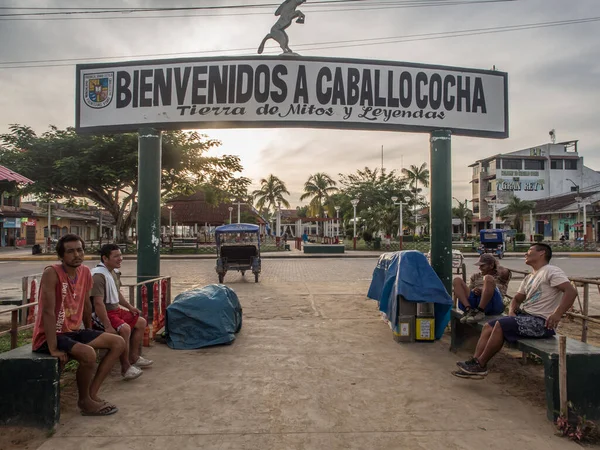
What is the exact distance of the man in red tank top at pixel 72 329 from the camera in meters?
3.52

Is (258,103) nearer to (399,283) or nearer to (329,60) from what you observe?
(329,60)

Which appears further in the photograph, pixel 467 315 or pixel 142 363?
pixel 467 315

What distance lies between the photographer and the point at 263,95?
7.16 metres

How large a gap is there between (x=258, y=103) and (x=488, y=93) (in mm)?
4082

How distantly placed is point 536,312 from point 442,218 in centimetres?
307

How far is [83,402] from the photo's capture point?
12.0ft

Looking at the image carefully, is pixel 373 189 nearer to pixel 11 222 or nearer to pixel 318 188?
pixel 318 188

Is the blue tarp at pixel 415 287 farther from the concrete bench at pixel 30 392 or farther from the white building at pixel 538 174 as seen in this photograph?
the white building at pixel 538 174

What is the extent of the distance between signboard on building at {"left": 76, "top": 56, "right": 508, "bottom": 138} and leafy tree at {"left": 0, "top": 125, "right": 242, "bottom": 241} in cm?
1888

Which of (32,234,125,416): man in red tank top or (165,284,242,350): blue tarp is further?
(165,284,242,350): blue tarp

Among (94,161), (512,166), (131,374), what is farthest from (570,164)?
(131,374)

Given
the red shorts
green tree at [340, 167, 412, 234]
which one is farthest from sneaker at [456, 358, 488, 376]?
green tree at [340, 167, 412, 234]

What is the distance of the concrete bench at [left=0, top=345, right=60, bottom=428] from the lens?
3389 mm

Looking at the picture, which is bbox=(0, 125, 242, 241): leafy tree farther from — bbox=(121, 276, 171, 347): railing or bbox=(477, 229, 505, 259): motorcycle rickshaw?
bbox=(121, 276, 171, 347): railing
